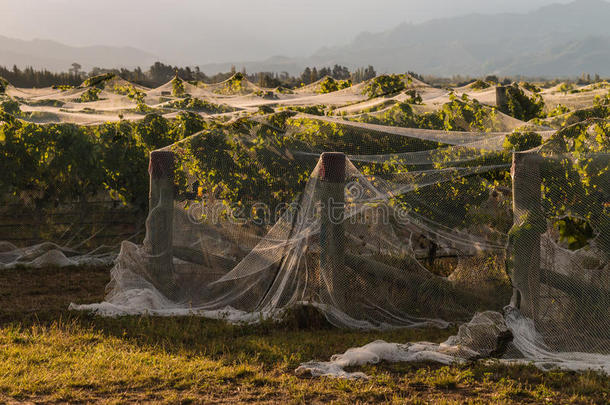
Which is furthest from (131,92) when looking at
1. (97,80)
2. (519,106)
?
(519,106)

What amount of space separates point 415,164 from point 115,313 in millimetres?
3349

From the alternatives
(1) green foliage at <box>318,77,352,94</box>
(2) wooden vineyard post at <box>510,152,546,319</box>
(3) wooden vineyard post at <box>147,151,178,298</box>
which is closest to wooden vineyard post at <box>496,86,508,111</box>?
(2) wooden vineyard post at <box>510,152,546,319</box>

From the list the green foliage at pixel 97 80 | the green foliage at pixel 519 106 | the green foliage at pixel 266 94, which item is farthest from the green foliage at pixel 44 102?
the green foliage at pixel 519 106

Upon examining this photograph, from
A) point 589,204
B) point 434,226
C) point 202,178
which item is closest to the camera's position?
point 589,204

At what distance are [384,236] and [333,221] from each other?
51 cm

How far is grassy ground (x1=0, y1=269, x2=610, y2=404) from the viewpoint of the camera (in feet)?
13.6

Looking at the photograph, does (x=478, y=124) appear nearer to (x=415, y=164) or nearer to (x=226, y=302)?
(x=415, y=164)

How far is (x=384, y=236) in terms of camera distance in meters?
6.11

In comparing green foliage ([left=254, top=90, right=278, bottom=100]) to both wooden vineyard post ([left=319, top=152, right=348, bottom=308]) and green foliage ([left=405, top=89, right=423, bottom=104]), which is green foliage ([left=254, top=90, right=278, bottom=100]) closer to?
green foliage ([left=405, top=89, right=423, bottom=104])

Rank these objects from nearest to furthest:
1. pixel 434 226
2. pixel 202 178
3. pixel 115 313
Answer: pixel 434 226 < pixel 115 313 < pixel 202 178

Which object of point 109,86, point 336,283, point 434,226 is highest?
point 109,86

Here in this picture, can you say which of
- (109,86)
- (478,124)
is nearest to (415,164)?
(478,124)

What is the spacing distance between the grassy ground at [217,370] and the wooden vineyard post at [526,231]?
30.9 inches

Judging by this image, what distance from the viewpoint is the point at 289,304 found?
240 inches
